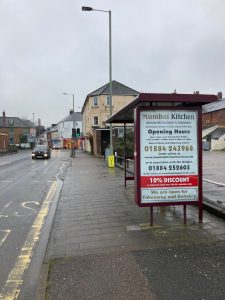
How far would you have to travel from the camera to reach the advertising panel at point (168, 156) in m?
6.55

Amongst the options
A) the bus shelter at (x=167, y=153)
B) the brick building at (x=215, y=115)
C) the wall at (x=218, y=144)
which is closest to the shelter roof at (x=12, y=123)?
the brick building at (x=215, y=115)

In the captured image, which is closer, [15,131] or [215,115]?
[215,115]

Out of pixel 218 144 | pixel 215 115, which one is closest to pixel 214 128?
pixel 215 115

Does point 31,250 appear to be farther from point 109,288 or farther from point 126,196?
point 126,196

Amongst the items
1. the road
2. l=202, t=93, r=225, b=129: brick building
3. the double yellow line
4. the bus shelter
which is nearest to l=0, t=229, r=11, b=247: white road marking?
the road

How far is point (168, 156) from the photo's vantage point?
6.61 meters

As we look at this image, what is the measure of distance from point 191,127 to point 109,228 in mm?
2418

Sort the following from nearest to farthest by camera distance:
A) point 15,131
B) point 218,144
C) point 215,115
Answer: point 218,144 → point 215,115 → point 15,131

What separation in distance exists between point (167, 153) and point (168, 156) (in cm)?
6

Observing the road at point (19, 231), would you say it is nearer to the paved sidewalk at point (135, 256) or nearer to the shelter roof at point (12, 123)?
the paved sidewalk at point (135, 256)

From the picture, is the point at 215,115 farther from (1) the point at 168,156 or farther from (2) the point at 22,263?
(2) the point at 22,263

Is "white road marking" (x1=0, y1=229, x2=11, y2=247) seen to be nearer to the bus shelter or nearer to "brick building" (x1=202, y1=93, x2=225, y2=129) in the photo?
the bus shelter

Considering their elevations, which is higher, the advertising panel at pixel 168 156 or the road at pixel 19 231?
the advertising panel at pixel 168 156

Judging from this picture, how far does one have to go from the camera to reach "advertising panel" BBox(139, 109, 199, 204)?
6555mm
